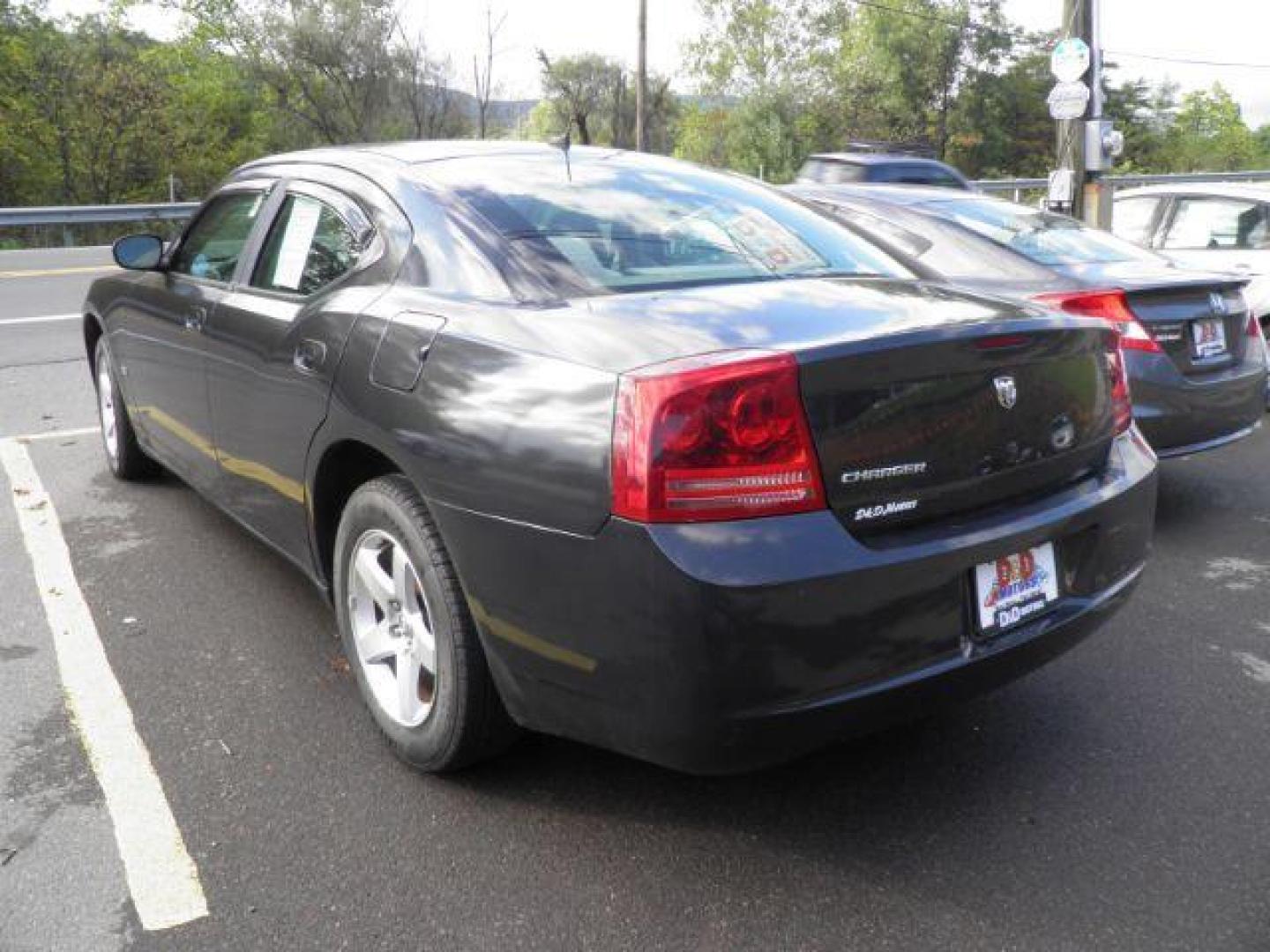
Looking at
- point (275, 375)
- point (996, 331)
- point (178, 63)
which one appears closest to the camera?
point (996, 331)

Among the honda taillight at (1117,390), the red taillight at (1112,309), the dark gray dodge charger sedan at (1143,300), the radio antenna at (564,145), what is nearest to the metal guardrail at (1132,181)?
the dark gray dodge charger sedan at (1143,300)

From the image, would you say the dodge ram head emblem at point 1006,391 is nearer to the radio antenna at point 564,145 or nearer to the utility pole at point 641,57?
the radio antenna at point 564,145

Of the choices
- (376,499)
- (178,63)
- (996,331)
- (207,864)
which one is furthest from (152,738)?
(178,63)

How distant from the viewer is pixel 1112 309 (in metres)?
4.71

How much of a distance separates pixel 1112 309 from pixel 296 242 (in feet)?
10.9

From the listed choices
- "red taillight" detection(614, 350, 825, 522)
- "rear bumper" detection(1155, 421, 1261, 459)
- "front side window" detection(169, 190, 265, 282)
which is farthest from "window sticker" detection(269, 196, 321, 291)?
"rear bumper" detection(1155, 421, 1261, 459)

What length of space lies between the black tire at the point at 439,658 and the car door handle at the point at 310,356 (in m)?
0.39

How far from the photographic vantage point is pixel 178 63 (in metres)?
41.4

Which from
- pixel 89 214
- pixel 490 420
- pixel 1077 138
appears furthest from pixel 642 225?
pixel 89 214

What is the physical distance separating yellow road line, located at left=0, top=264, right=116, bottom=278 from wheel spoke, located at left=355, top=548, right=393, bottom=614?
551 inches

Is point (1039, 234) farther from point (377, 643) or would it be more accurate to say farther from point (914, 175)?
point (377, 643)

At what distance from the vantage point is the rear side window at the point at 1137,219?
8.12 meters

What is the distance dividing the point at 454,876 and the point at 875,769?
3.59ft

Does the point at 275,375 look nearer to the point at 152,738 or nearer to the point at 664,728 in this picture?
the point at 152,738
